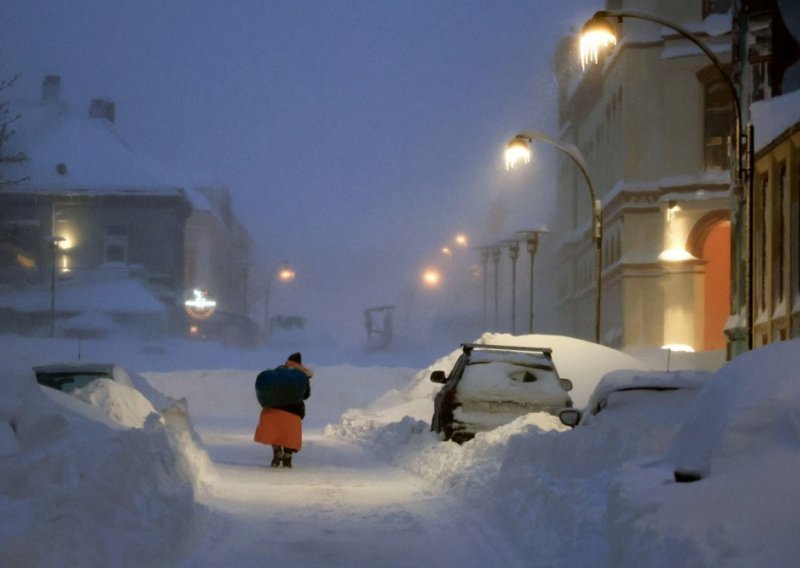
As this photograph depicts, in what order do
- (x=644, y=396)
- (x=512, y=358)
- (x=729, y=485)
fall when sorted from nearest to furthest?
(x=729, y=485), (x=644, y=396), (x=512, y=358)

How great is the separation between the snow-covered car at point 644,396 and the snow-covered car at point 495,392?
13.5ft

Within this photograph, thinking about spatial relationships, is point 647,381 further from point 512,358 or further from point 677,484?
point 677,484

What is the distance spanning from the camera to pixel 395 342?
330 ft

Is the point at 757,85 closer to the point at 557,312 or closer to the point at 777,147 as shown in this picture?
the point at 777,147

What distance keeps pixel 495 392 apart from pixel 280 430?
329cm

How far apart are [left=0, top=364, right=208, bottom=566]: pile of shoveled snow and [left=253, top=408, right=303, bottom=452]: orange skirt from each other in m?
5.73

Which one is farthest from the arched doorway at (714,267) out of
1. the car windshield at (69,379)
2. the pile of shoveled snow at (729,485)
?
the pile of shoveled snow at (729,485)

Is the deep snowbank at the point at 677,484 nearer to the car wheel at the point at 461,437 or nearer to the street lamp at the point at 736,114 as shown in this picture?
the street lamp at the point at 736,114

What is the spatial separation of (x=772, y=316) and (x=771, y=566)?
66.2 ft

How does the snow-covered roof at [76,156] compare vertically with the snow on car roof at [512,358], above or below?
above

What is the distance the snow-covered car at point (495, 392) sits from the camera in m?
17.8

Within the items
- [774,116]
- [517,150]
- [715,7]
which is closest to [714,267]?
[715,7]

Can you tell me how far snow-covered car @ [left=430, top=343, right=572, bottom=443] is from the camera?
702 inches

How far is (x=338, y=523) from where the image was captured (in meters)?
11.7
